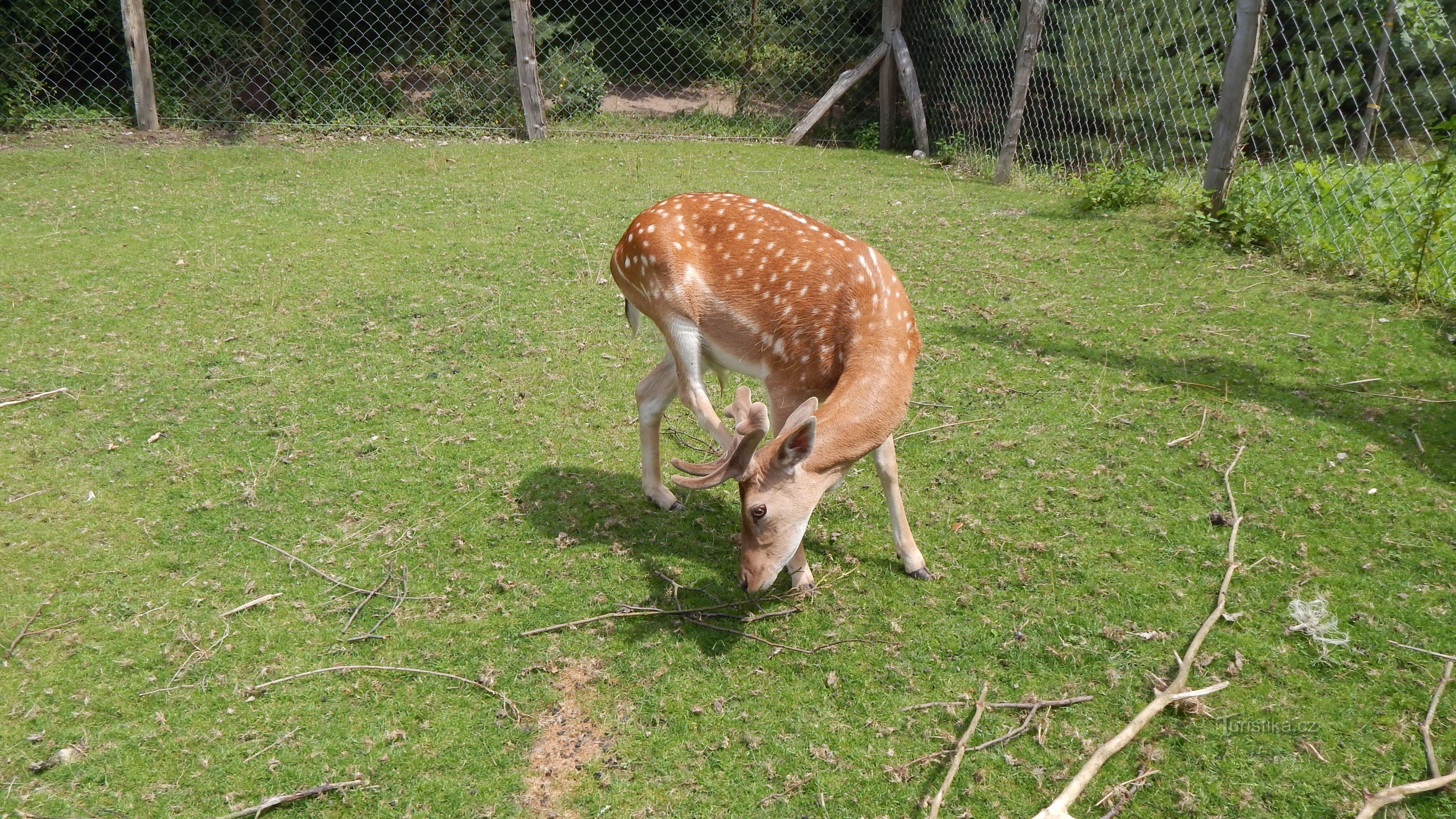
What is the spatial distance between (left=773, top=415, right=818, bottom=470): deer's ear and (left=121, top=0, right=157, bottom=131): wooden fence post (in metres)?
11.4

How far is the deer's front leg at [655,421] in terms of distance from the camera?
4551 millimetres

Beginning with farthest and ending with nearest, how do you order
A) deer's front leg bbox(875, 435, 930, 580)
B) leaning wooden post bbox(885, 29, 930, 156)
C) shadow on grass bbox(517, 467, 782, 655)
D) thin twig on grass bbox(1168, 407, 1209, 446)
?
leaning wooden post bbox(885, 29, 930, 156) → thin twig on grass bbox(1168, 407, 1209, 446) → deer's front leg bbox(875, 435, 930, 580) → shadow on grass bbox(517, 467, 782, 655)

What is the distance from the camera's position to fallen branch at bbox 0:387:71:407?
5.19 metres

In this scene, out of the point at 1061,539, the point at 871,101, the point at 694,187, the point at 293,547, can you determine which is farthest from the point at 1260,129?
the point at 293,547

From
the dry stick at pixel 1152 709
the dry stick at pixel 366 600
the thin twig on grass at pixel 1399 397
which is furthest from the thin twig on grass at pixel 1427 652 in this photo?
the dry stick at pixel 366 600

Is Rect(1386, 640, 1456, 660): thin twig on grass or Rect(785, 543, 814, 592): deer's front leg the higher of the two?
Rect(1386, 640, 1456, 660): thin twig on grass

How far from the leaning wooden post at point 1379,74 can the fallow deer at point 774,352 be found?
4459mm

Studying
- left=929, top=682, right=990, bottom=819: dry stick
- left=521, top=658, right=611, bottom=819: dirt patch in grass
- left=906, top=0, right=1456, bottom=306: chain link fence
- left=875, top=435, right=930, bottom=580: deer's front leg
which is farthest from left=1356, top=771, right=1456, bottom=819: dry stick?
left=906, top=0, right=1456, bottom=306: chain link fence

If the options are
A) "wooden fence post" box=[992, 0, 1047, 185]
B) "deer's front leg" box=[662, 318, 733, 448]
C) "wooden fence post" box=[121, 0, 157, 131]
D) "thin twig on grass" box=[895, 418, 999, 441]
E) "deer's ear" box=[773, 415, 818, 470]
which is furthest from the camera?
"wooden fence post" box=[121, 0, 157, 131]

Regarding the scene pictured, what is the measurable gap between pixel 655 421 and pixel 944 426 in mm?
1573

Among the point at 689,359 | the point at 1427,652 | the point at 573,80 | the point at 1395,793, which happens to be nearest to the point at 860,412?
the point at 689,359

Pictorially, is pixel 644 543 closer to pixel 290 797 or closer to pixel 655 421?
pixel 655 421

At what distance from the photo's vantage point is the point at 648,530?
14.4ft

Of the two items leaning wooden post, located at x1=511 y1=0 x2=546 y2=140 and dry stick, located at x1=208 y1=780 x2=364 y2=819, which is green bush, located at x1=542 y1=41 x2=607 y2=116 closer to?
leaning wooden post, located at x1=511 y1=0 x2=546 y2=140
